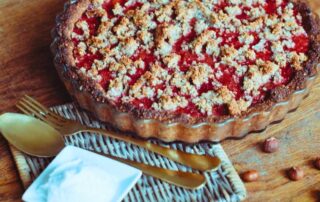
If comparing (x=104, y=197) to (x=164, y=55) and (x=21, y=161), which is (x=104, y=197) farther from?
(x=164, y=55)

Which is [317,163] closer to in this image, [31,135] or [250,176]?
[250,176]

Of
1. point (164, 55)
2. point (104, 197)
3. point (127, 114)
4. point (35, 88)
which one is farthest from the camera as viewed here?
point (35, 88)

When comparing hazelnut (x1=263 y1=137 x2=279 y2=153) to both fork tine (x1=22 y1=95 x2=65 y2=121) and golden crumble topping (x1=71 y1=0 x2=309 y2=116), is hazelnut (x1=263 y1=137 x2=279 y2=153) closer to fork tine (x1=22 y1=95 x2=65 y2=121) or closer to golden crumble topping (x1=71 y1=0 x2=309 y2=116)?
golden crumble topping (x1=71 y1=0 x2=309 y2=116)

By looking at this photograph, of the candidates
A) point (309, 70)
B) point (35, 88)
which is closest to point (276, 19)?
point (309, 70)

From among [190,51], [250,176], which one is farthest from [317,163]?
[190,51]

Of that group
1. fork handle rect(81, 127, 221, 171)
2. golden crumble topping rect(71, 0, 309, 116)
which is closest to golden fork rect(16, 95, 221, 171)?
fork handle rect(81, 127, 221, 171)

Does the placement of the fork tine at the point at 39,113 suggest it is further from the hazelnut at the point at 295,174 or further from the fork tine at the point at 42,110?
the hazelnut at the point at 295,174
